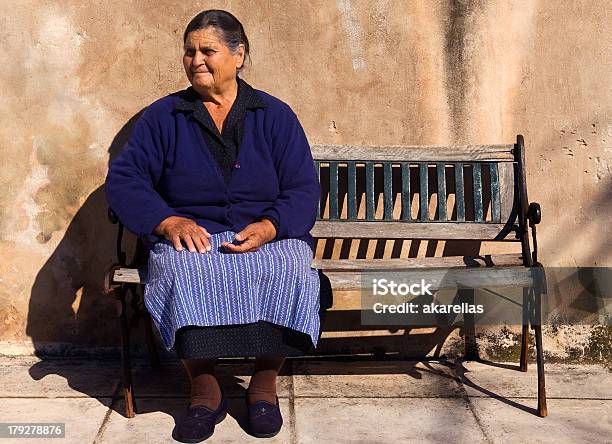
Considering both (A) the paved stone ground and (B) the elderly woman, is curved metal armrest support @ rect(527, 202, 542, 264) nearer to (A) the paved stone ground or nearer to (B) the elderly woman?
(A) the paved stone ground

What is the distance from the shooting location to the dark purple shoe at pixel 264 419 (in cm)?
355

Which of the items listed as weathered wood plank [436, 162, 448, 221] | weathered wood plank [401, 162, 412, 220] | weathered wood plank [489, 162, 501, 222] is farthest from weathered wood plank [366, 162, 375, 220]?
weathered wood plank [489, 162, 501, 222]

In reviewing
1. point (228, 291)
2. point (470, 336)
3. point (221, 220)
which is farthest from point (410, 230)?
point (228, 291)

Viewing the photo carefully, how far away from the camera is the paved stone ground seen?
142 inches

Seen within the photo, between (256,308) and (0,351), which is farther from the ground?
(256,308)

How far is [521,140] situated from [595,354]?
1.18 m

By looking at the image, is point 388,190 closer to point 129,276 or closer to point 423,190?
point 423,190

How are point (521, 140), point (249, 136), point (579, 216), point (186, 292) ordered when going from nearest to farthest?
point (186, 292)
point (249, 136)
point (521, 140)
point (579, 216)

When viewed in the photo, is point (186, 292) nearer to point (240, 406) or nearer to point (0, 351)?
point (240, 406)

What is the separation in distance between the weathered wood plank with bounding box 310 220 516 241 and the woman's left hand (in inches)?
23.5

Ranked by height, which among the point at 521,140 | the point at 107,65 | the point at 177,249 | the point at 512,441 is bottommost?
the point at 512,441

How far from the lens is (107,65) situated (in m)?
4.34

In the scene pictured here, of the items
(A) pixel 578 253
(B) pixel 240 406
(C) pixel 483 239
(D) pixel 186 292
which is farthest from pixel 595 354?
(D) pixel 186 292

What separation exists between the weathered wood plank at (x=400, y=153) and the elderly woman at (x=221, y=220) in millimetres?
364
